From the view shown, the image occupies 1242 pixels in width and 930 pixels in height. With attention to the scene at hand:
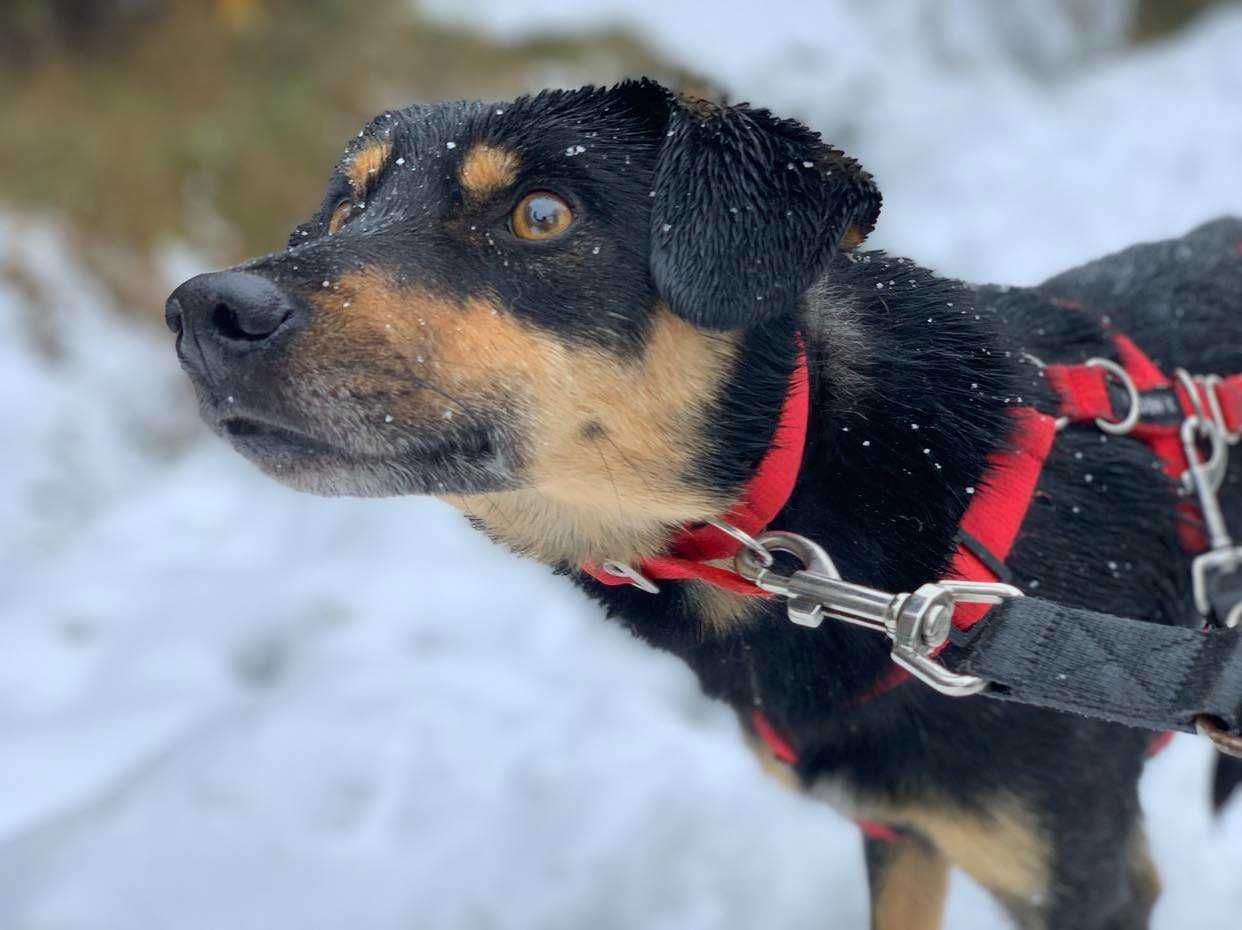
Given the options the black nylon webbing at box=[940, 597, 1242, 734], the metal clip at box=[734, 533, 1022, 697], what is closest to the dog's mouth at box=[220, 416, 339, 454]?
the metal clip at box=[734, 533, 1022, 697]

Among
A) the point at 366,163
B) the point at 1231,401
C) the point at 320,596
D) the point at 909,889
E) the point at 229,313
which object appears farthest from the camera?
the point at 320,596

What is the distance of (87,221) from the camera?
6.67m

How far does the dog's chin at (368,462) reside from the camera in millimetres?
1874

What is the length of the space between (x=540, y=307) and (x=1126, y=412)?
1.19 metres

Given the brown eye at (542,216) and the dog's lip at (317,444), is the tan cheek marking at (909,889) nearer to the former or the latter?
the dog's lip at (317,444)

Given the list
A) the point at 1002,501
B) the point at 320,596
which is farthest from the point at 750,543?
the point at 320,596

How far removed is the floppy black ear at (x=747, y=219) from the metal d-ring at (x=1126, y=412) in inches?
28.0

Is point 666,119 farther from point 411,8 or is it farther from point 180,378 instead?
point 411,8

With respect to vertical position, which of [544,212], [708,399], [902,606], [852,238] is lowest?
[902,606]

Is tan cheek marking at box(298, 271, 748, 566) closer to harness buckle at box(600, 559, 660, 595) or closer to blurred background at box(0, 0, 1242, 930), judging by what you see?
A: harness buckle at box(600, 559, 660, 595)

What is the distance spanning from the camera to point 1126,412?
2342 mm

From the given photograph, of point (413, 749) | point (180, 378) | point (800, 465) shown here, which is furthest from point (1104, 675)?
point (180, 378)

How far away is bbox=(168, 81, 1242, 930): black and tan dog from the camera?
187cm

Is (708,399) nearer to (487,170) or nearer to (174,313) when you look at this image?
(487,170)
